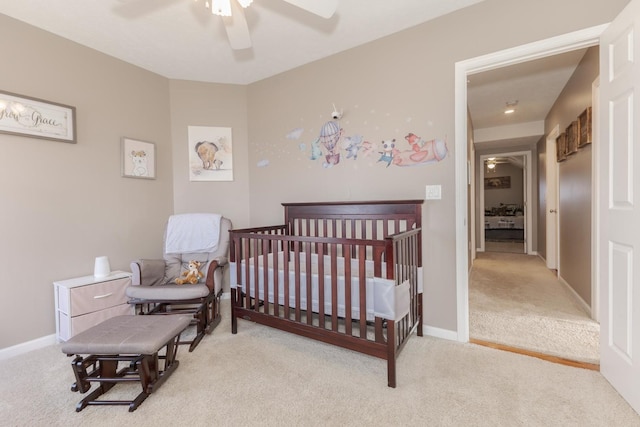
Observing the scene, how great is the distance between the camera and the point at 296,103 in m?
2.98

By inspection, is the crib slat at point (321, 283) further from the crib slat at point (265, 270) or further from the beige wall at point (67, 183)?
the beige wall at point (67, 183)

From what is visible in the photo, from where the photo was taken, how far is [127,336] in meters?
1.55

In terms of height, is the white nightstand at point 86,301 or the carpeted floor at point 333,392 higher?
the white nightstand at point 86,301

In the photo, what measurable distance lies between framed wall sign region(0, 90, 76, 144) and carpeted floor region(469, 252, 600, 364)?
12.1 ft

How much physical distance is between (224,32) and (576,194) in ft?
12.6

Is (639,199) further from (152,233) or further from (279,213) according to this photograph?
(152,233)

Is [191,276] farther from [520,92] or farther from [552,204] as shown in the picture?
[552,204]

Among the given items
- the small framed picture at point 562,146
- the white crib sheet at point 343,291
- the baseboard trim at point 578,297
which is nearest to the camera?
the white crib sheet at point 343,291

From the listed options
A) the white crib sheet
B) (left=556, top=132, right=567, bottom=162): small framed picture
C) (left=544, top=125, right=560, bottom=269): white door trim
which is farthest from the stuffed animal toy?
(left=544, top=125, right=560, bottom=269): white door trim

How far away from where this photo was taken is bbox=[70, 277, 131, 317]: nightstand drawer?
Answer: 2.14 meters

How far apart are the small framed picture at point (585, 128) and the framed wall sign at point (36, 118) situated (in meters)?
4.46

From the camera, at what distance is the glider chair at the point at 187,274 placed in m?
2.23

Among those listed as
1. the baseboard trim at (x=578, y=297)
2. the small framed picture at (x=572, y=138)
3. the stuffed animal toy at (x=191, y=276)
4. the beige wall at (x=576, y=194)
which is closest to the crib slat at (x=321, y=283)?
the stuffed animal toy at (x=191, y=276)

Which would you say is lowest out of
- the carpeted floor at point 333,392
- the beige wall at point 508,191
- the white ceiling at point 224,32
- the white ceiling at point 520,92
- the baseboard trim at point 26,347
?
the carpeted floor at point 333,392
